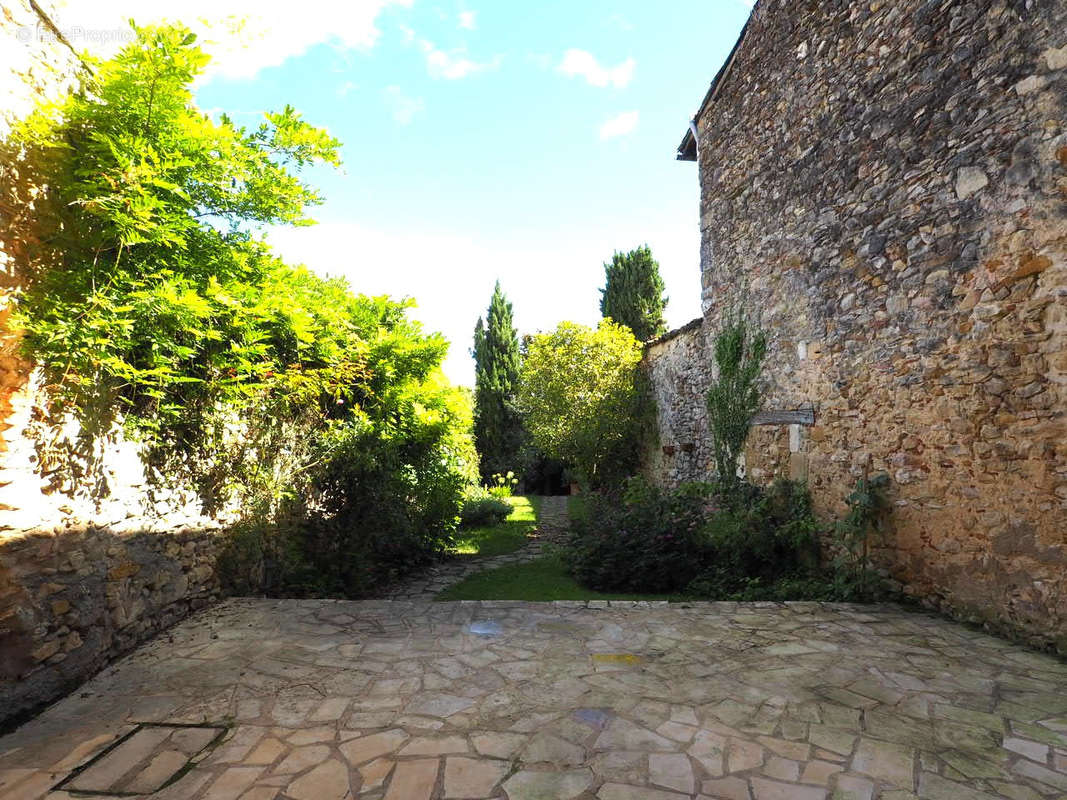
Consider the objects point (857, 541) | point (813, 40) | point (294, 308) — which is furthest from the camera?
point (813, 40)

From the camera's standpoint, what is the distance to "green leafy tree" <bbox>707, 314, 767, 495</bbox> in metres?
6.58

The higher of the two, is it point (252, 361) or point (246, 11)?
point (246, 11)

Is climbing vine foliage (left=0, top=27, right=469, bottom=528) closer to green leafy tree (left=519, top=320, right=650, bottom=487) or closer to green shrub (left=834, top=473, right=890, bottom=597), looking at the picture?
green shrub (left=834, top=473, right=890, bottom=597)

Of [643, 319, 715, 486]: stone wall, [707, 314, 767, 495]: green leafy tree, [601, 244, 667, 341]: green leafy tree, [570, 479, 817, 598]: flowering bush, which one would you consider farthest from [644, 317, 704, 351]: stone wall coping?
[601, 244, 667, 341]: green leafy tree

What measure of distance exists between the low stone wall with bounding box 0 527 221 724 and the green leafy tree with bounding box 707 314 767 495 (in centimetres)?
568

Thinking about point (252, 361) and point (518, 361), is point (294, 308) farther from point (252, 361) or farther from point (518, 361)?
point (518, 361)

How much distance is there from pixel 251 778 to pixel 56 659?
1596 millimetres

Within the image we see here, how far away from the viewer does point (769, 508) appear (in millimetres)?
5949

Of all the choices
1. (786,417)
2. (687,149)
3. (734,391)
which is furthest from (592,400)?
(786,417)

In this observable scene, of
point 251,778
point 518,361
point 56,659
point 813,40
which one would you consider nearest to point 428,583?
point 56,659

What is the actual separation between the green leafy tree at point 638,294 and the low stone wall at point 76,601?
15.3m

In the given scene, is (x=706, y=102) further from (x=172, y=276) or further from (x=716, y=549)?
(x=172, y=276)

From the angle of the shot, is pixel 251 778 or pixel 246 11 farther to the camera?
pixel 246 11

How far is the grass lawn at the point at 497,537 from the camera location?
8.07 metres
